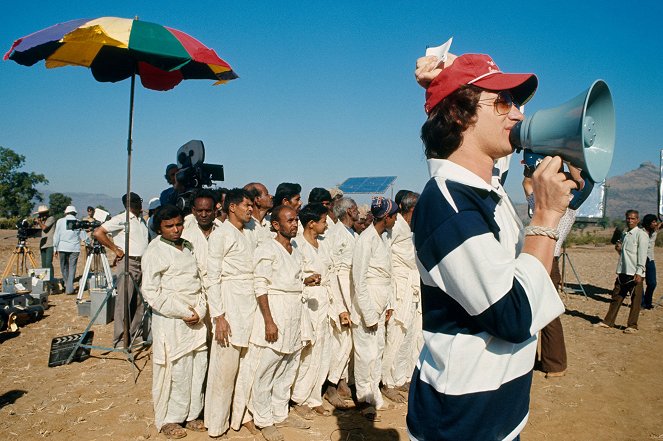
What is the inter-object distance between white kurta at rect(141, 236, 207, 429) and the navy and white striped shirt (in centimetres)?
315

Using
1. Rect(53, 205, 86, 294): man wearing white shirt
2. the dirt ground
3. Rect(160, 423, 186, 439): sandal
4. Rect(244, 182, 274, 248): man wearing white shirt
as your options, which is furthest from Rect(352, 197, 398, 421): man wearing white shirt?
Rect(53, 205, 86, 294): man wearing white shirt

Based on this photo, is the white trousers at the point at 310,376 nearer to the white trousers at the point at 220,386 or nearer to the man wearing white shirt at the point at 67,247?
the white trousers at the point at 220,386

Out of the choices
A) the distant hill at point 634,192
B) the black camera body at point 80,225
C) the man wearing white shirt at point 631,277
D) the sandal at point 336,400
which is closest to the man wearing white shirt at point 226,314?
the sandal at point 336,400

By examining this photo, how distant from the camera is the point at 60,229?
10.8 metres

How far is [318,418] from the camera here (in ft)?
16.3

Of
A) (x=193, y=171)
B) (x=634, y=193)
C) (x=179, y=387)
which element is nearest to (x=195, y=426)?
(x=179, y=387)

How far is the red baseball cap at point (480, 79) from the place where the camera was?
1.56m

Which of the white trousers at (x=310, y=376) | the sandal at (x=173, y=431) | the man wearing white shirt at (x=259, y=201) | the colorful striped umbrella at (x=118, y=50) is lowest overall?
the sandal at (x=173, y=431)

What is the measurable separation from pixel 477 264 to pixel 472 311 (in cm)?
15

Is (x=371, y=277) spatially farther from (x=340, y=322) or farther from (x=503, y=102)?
(x=503, y=102)

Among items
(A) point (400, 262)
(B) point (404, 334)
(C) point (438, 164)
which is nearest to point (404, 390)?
(B) point (404, 334)

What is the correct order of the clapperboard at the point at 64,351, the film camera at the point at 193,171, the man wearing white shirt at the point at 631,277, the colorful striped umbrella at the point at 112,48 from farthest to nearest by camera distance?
the man wearing white shirt at the point at 631,277 → the clapperboard at the point at 64,351 → the film camera at the point at 193,171 → the colorful striped umbrella at the point at 112,48

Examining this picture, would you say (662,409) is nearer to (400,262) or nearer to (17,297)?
(400,262)

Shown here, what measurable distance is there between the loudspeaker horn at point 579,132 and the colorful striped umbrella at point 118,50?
166 inches
